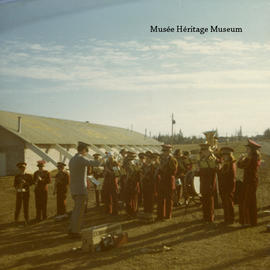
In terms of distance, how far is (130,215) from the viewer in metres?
9.30

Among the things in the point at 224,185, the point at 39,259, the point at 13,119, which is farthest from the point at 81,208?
the point at 13,119

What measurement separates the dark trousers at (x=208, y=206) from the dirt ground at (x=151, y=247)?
29 cm

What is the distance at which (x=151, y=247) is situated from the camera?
6.27m

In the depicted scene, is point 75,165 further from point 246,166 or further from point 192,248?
point 246,166

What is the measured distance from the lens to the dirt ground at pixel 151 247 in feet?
17.5

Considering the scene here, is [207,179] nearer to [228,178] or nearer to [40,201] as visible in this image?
[228,178]

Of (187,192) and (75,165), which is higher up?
(75,165)

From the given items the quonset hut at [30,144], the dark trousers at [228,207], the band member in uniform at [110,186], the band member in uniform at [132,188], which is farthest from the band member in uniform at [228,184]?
the quonset hut at [30,144]

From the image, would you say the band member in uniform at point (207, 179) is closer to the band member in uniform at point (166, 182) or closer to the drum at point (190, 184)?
the band member in uniform at point (166, 182)

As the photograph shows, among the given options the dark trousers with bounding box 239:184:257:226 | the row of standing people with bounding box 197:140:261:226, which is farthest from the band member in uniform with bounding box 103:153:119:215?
the dark trousers with bounding box 239:184:257:226

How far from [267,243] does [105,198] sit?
17.3 feet

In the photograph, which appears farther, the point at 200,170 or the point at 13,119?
the point at 13,119

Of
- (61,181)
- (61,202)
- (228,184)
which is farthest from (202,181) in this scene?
(61,202)

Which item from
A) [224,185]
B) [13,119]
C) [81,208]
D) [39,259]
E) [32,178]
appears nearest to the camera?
[39,259]
